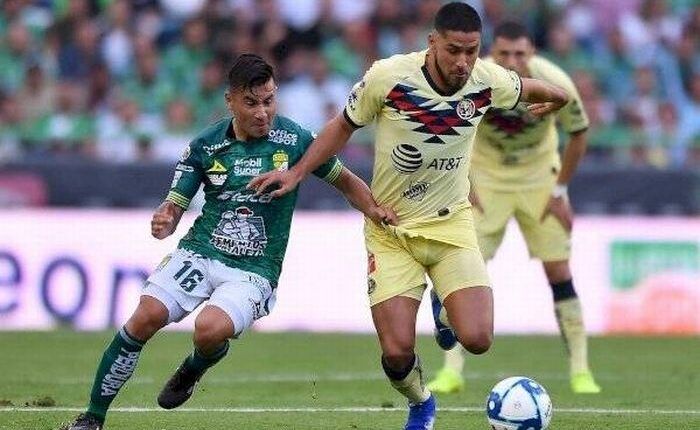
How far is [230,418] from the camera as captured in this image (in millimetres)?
10289

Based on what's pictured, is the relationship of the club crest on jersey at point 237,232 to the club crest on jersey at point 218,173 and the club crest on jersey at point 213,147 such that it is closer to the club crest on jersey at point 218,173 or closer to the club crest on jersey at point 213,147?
the club crest on jersey at point 218,173

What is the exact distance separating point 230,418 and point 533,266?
797 centimetres

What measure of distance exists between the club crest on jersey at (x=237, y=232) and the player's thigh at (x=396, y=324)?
2.76ft

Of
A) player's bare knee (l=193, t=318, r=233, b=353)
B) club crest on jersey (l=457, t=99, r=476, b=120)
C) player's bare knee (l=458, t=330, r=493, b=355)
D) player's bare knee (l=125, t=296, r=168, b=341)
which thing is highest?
club crest on jersey (l=457, t=99, r=476, b=120)

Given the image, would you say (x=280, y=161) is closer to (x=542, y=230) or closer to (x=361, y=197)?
(x=361, y=197)

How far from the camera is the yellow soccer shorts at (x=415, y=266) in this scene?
31.3 feet

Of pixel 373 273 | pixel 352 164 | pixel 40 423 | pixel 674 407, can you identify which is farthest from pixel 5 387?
pixel 352 164

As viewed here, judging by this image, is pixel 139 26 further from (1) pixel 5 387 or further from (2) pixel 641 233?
(1) pixel 5 387

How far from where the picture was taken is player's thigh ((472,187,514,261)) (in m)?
12.7

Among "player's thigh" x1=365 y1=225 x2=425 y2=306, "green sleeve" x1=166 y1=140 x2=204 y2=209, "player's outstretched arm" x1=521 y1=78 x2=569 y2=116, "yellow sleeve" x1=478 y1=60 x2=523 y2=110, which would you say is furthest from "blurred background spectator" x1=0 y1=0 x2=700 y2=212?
"green sleeve" x1=166 y1=140 x2=204 y2=209

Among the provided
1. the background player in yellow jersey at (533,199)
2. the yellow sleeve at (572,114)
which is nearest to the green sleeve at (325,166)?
the yellow sleeve at (572,114)

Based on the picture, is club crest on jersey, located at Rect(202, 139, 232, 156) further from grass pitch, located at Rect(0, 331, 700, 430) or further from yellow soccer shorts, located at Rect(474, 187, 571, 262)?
yellow soccer shorts, located at Rect(474, 187, 571, 262)

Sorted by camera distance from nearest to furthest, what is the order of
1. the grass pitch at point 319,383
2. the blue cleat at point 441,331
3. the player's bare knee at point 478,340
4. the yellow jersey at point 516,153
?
the player's bare knee at point 478,340 → the grass pitch at point 319,383 → the blue cleat at point 441,331 → the yellow jersey at point 516,153

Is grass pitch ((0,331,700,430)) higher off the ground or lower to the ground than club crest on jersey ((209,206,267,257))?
lower
